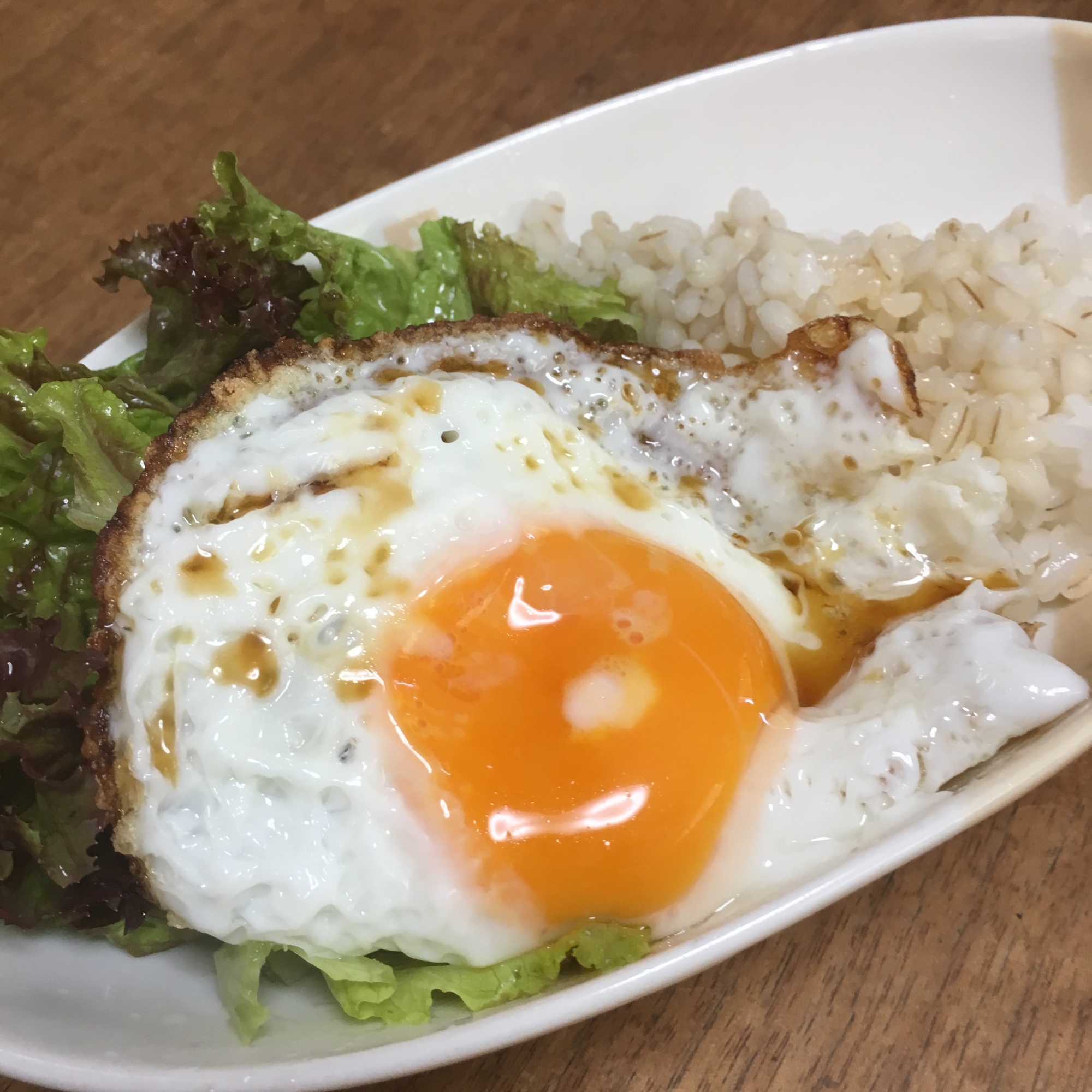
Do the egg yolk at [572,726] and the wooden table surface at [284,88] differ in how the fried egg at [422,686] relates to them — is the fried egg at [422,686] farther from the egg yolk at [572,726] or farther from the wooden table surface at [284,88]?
the wooden table surface at [284,88]

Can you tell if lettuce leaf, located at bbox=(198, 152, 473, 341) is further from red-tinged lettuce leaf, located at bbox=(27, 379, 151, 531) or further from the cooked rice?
red-tinged lettuce leaf, located at bbox=(27, 379, 151, 531)

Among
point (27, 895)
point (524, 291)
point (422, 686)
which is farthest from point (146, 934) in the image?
point (524, 291)

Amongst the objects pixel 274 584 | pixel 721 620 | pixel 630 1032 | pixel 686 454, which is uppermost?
pixel 274 584

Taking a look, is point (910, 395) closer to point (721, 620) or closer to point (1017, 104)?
point (721, 620)

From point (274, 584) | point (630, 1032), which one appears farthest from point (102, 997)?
point (630, 1032)

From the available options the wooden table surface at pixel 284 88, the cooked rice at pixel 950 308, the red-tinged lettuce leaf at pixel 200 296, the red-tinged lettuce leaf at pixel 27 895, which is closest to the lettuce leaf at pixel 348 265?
the red-tinged lettuce leaf at pixel 200 296

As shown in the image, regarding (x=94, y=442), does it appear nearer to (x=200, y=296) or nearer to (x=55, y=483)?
(x=55, y=483)

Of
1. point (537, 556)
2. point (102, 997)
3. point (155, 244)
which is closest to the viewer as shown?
point (102, 997)

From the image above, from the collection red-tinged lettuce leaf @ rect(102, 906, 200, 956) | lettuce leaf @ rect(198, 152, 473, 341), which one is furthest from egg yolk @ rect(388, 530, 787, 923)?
lettuce leaf @ rect(198, 152, 473, 341)
